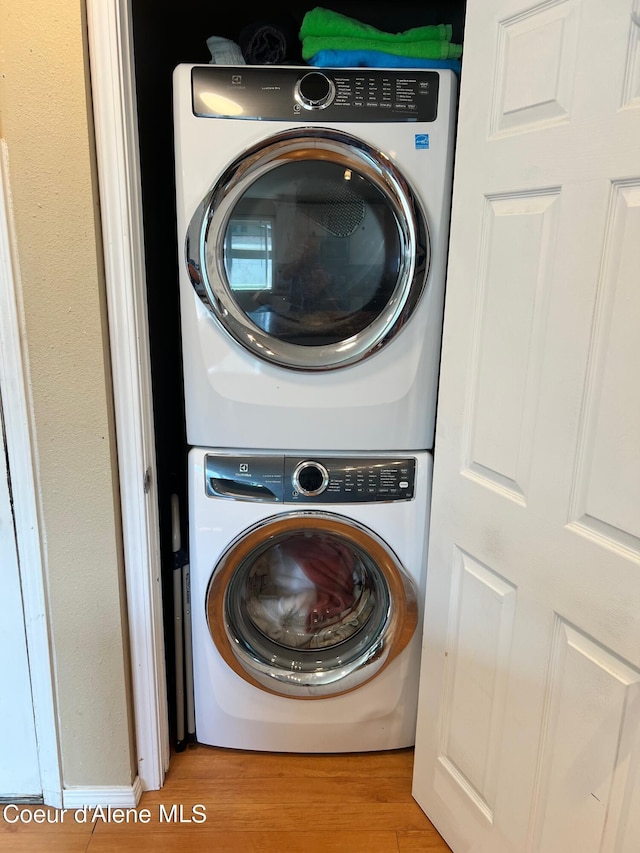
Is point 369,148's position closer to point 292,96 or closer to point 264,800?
point 292,96

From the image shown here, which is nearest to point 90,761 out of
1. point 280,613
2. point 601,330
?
point 280,613

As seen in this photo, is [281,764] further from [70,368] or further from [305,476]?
[70,368]

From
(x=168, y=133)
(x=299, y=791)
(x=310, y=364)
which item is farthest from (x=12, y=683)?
(x=168, y=133)

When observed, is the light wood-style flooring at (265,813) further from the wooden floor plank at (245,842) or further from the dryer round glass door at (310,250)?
the dryer round glass door at (310,250)

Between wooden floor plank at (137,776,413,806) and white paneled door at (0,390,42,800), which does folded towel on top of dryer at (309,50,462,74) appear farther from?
wooden floor plank at (137,776,413,806)

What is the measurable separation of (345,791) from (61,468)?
111cm

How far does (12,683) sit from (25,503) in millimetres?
465

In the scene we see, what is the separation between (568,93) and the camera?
939 mm

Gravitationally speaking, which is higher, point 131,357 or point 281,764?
point 131,357

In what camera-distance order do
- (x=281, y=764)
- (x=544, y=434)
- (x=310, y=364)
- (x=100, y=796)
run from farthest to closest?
(x=281, y=764) → (x=100, y=796) → (x=310, y=364) → (x=544, y=434)

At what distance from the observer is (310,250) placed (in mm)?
1383

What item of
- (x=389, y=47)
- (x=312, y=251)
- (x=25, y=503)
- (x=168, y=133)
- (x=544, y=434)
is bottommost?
(x=25, y=503)

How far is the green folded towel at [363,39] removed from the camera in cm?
129

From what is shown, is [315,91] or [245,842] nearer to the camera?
[315,91]
